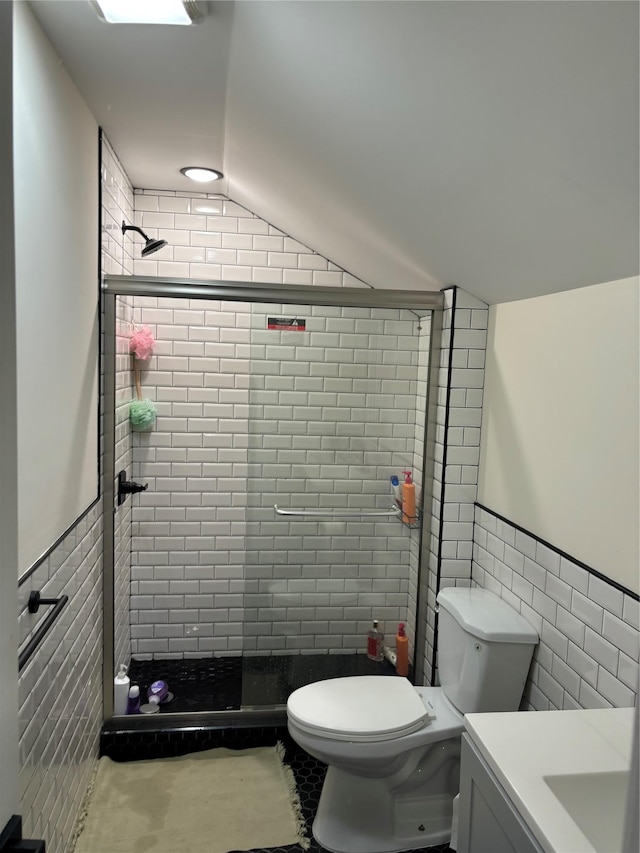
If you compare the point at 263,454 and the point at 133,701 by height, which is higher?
the point at 263,454

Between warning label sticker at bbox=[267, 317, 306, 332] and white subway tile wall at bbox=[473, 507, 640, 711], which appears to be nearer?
white subway tile wall at bbox=[473, 507, 640, 711]

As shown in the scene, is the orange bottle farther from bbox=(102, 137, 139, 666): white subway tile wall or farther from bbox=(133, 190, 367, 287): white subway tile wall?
bbox=(133, 190, 367, 287): white subway tile wall

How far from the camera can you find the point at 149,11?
139 cm

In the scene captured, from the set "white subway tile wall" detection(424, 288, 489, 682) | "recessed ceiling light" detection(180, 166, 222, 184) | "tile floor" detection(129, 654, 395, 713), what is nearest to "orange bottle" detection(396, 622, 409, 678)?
"tile floor" detection(129, 654, 395, 713)

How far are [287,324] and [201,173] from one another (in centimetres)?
80

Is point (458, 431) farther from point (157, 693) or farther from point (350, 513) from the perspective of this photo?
point (157, 693)

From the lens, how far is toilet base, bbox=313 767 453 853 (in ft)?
6.66

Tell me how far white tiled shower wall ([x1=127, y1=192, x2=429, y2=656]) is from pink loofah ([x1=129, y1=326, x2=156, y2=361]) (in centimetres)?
8

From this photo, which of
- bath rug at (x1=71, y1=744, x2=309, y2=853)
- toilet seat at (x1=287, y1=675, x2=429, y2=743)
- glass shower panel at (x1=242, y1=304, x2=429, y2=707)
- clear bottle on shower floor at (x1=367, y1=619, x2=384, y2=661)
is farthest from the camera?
clear bottle on shower floor at (x1=367, y1=619, x2=384, y2=661)

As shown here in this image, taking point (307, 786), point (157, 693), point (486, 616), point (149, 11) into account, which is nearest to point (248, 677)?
point (157, 693)

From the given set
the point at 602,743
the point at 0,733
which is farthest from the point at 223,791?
the point at 0,733

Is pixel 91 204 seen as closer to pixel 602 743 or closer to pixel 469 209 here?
pixel 469 209

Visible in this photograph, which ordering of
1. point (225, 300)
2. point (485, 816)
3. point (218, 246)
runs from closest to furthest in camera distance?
point (485, 816) < point (225, 300) < point (218, 246)

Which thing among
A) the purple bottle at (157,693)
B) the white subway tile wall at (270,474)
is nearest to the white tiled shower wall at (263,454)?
the white subway tile wall at (270,474)
